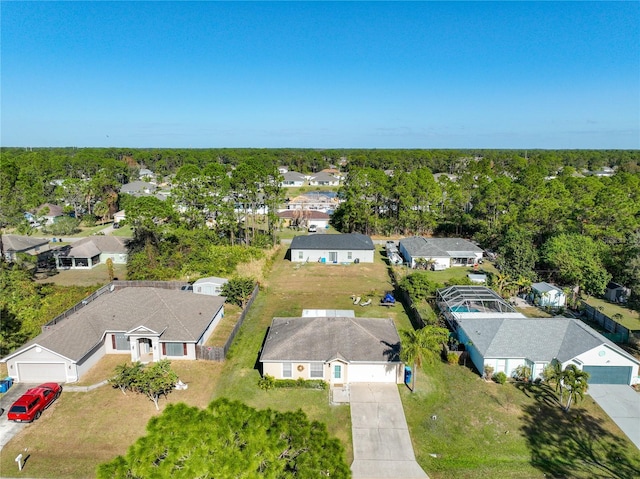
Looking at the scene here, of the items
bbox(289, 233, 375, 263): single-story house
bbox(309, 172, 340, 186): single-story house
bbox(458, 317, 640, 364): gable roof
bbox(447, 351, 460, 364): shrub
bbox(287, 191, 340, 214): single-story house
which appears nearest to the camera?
bbox(458, 317, 640, 364): gable roof

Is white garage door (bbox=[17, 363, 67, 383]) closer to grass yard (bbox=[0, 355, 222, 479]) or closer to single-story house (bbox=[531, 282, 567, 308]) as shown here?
grass yard (bbox=[0, 355, 222, 479])

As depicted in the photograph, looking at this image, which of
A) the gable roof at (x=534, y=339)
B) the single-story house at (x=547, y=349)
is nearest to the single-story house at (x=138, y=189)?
the gable roof at (x=534, y=339)

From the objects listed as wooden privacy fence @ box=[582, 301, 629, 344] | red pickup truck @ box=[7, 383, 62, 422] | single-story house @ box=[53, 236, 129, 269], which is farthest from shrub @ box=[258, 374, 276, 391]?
single-story house @ box=[53, 236, 129, 269]

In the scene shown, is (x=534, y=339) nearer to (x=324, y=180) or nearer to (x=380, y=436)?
(x=380, y=436)

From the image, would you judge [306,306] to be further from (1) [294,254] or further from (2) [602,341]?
(2) [602,341]

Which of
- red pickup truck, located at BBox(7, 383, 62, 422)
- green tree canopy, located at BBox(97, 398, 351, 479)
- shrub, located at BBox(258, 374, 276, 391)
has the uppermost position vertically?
green tree canopy, located at BBox(97, 398, 351, 479)

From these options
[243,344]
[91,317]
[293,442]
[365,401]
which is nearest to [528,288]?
[365,401]

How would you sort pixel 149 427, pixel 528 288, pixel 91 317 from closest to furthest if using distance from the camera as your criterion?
pixel 149 427, pixel 91 317, pixel 528 288

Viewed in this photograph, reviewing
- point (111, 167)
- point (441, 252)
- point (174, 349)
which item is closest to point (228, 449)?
point (174, 349)
